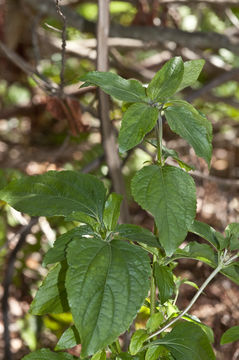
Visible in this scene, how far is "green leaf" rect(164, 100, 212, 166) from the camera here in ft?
2.49

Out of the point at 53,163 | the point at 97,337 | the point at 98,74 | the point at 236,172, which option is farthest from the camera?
the point at 236,172

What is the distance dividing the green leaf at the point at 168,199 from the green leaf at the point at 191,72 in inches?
6.2

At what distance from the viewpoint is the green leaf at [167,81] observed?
769mm

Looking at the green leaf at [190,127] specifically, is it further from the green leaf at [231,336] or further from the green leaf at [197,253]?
the green leaf at [231,336]

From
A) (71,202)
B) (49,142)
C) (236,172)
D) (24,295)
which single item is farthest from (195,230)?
(49,142)

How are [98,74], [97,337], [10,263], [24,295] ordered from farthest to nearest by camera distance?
[24,295], [10,263], [98,74], [97,337]

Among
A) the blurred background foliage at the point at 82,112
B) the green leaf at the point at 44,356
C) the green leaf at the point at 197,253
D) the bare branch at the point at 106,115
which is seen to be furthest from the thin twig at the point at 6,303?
the green leaf at the point at 197,253

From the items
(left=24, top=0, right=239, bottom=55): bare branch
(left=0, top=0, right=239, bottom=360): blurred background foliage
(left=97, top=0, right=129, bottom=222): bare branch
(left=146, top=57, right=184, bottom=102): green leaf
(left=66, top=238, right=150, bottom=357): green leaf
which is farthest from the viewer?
(left=24, top=0, right=239, bottom=55): bare branch

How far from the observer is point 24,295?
1.92 meters

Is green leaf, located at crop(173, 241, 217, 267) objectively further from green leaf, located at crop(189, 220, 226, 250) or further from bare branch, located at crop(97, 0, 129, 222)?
bare branch, located at crop(97, 0, 129, 222)

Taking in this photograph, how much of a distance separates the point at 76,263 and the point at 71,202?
167mm

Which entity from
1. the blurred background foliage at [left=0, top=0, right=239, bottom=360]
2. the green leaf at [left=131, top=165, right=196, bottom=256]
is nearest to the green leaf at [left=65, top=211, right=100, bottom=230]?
the green leaf at [left=131, top=165, right=196, bottom=256]

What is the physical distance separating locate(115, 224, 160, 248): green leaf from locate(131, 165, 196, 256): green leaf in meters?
0.06

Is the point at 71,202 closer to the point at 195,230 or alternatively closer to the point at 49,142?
the point at 195,230
